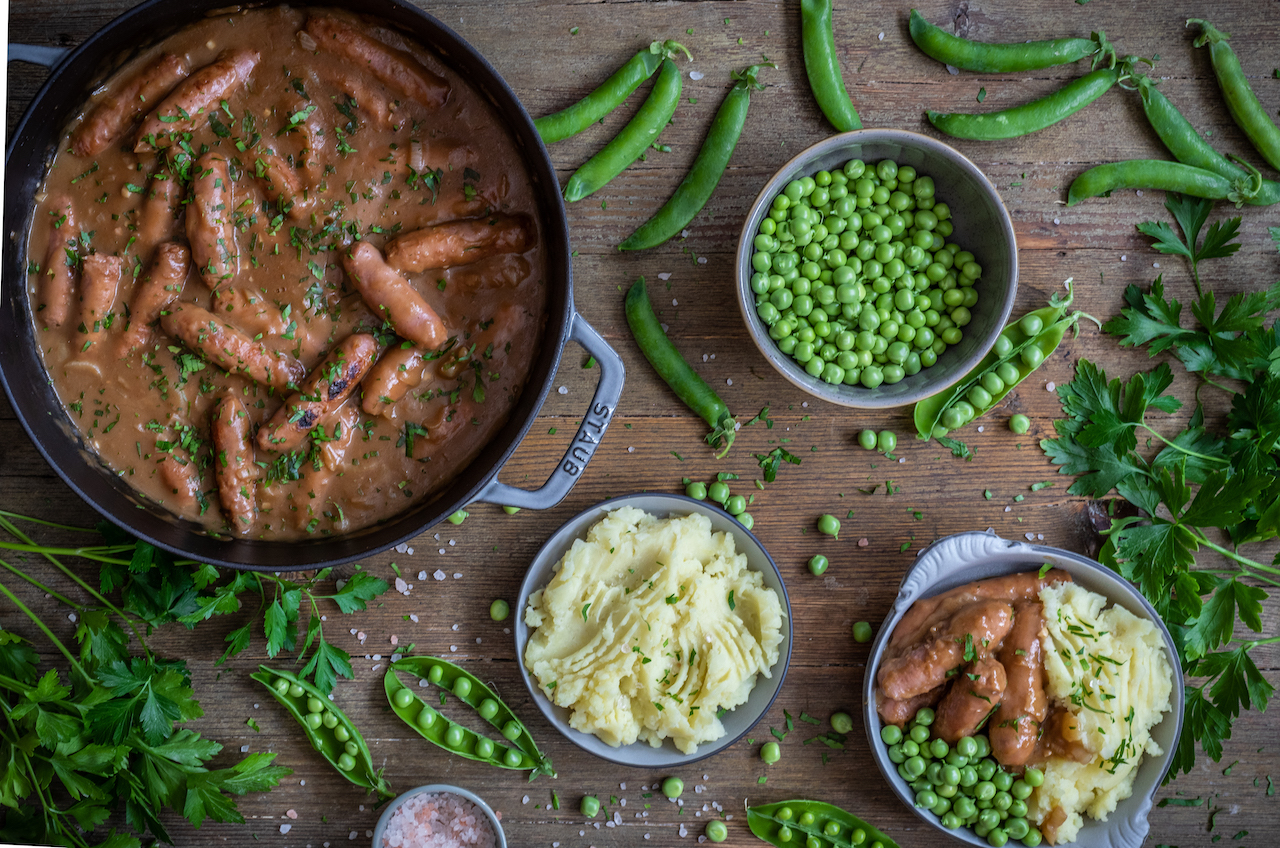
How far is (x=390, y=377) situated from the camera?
287cm

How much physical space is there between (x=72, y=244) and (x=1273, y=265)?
16.6 ft

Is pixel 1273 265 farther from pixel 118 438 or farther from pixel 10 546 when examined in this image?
pixel 10 546

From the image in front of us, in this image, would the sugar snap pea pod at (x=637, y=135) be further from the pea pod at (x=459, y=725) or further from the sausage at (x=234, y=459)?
the pea pod at (x=459, y=725)

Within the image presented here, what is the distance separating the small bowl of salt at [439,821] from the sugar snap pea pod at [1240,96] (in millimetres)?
4445

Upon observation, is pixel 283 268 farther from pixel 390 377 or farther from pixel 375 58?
pixel 375 58

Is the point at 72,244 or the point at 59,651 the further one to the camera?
the point at 59,651

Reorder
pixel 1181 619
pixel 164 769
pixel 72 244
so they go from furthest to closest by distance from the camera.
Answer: pixel 1181 619
pixel 164 769
pixel 72 244

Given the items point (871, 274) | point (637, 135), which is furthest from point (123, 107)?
point (871, 274)

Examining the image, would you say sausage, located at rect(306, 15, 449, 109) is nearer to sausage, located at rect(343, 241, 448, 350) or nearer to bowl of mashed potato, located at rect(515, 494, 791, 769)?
sausage, located at rect(343, 241, 448, 350)

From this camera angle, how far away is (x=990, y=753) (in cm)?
329

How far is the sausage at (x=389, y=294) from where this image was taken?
283cm

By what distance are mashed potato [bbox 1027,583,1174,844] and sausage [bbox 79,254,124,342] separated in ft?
12.7

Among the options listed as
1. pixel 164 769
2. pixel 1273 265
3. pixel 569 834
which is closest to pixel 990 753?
pixel 569 834

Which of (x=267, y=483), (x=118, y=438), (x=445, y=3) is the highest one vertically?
(x=445, y=3)
